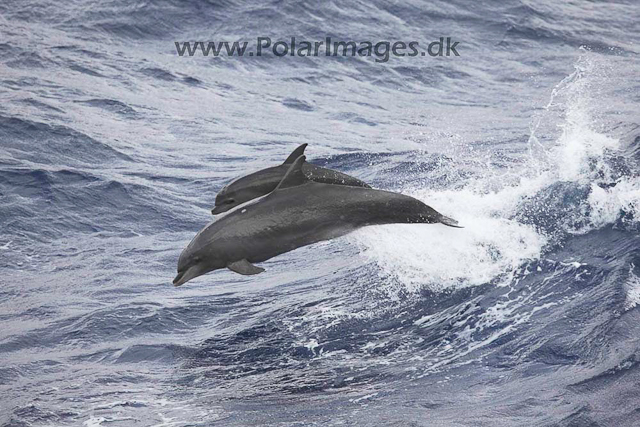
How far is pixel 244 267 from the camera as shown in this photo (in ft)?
37.0

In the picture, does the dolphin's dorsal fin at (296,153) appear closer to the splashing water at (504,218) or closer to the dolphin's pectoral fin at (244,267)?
the dolphin's pectoral fin at (244,267)

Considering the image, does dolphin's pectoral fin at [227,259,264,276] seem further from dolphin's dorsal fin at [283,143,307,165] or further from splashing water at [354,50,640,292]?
splashing water at [354,50,640,292]

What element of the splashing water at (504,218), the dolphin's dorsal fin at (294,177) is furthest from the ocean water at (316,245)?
the dolphin's dorsal fin at (294,177)

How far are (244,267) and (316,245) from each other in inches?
231

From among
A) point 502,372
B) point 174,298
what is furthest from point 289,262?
point 502,372

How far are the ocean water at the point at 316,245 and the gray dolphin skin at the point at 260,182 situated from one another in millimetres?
2093

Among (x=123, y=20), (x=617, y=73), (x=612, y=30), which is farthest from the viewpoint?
(x=612, y=30)

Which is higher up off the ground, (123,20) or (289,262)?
(123,20)

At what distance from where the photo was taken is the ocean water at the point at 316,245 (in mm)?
11578

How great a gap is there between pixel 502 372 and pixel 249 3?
2143 centimetres

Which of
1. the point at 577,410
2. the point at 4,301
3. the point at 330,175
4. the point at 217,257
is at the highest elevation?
the point at 330,175

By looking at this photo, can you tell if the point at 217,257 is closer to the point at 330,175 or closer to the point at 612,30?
the point at 330,175

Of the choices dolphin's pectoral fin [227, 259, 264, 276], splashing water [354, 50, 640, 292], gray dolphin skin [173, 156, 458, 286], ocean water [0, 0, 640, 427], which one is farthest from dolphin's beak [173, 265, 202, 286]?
splashing water [354, 50, 640, 292]

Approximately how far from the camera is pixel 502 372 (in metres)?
11.8
